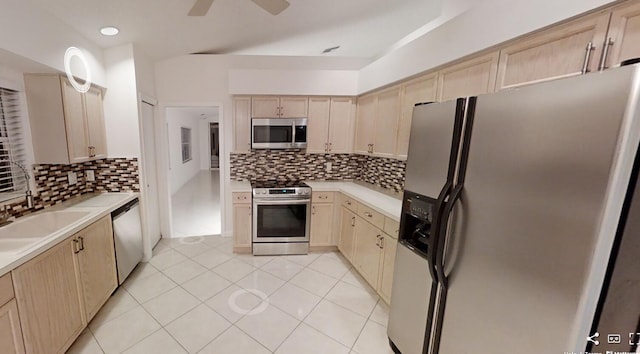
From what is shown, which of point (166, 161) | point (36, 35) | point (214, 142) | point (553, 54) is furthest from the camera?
point (214, 142)

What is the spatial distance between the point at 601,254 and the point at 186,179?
9.01 m

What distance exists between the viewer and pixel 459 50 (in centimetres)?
175

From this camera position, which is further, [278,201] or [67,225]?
[278,201]

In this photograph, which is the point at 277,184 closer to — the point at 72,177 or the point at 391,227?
the point at 391,227

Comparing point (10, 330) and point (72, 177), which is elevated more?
point (72, 177)

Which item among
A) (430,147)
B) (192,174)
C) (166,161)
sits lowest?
(192,174)

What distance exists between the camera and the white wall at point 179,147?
637 centimetres

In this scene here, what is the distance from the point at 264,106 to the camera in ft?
10.9

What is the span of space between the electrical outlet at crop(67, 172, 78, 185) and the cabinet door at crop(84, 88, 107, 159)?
0.27 meters

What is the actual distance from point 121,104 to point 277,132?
5.69 feet

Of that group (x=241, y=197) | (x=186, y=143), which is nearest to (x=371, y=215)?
(x=241, y=197)

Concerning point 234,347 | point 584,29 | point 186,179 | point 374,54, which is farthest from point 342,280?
point 186,179

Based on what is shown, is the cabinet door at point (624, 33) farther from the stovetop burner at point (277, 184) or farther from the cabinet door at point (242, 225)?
the cabinet door at point (242, 225)

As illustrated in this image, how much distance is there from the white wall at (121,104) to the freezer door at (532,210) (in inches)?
128
